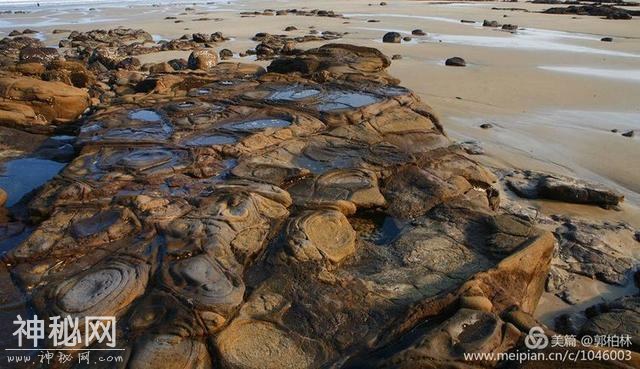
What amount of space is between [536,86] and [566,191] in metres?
5.24

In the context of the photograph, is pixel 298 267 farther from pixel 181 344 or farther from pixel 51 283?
pixel 51 283

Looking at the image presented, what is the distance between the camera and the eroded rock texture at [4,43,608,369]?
8.44 ft

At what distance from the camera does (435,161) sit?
4613mm

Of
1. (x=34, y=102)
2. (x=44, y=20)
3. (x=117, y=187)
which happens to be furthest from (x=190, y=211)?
(x=44, y=20)

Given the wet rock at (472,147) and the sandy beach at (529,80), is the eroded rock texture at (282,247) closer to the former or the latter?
the wet rock at (472,147)

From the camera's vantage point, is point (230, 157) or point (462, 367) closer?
point (462, 367)

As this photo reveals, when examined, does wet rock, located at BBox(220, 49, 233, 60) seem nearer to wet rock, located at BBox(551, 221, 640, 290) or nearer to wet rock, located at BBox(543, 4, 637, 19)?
wet rock, located at BBox(551, 221, 640, 290)

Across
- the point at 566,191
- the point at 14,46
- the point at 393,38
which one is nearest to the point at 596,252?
the point at 566,191

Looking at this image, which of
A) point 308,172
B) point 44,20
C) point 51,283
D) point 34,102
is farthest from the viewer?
point 44,20

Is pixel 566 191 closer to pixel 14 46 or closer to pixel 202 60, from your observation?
pixel 202 60

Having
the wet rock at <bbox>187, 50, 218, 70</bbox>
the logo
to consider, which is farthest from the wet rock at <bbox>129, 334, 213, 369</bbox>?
the wet rock at <bbox>187, 50, 218, 70</bbox>

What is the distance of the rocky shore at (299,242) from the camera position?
8.50ft

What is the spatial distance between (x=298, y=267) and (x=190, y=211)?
0.98 metres

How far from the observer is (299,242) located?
3178 millimetres
